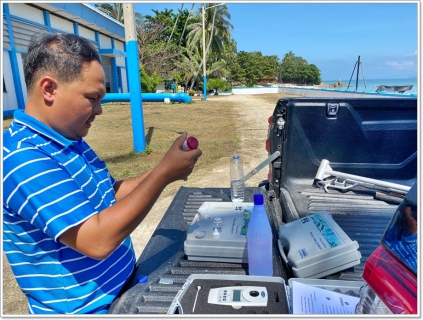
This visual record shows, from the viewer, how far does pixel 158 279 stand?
5.19ft

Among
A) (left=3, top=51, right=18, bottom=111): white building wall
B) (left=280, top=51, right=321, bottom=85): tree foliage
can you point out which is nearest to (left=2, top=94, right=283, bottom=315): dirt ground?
(left=3, top=51, right=18, bottom=111): white building wall

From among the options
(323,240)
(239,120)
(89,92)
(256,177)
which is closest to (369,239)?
(323,240)

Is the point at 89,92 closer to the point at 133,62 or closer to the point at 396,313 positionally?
the point at 396,313

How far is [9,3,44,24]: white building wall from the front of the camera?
1223cm

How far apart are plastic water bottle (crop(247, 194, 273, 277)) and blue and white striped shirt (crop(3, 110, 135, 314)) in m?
0.64

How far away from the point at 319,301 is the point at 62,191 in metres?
1.04

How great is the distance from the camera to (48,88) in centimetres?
120

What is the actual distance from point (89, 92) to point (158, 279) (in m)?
0.95

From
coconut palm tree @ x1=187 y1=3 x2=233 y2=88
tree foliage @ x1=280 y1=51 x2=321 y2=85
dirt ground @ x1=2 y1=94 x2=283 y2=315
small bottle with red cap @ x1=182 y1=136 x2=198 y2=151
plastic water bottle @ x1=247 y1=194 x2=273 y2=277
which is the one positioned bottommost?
dirt ground @ x1=2 y1=94 x2=283 y2=315

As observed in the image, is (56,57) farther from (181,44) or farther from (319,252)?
(181,44)

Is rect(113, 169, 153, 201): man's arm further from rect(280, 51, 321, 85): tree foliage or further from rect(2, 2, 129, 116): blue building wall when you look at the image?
rect(280, 51, 321, 85): tree foliage

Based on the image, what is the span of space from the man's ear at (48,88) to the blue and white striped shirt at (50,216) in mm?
102

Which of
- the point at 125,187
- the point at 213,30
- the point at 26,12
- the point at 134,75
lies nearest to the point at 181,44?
the point at 213,30

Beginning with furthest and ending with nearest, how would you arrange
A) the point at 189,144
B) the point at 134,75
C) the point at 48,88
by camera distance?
the point at 134,75, the point at 189,144, the point at 48,88
